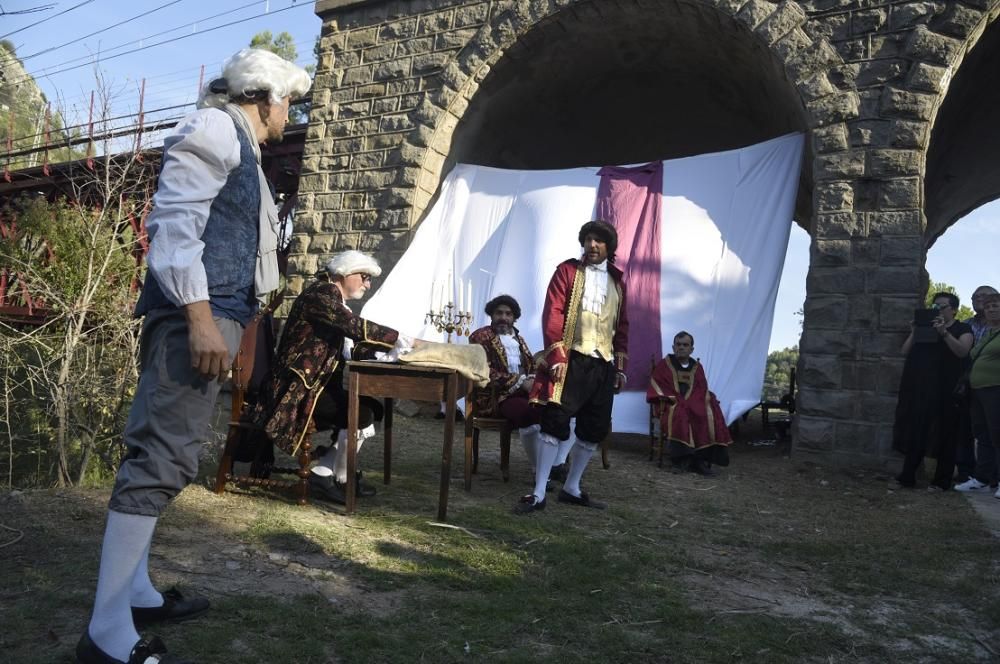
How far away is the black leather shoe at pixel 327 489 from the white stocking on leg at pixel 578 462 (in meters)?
1.27

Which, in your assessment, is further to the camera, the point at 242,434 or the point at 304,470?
the point at 242,434

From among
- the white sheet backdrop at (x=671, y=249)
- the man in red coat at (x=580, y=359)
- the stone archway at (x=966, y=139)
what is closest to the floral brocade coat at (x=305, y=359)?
the man in red coat at (x=580, y=359)

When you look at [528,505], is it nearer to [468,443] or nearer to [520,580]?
[468,443]

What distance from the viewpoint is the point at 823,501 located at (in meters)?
4.99

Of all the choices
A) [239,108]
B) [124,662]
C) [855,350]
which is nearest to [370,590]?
[124,662]

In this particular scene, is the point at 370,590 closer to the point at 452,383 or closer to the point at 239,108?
the point at 452,383

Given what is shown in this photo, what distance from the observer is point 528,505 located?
4008mm

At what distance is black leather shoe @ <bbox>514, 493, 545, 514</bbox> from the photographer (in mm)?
3979

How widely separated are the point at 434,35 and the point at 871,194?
4.71 m

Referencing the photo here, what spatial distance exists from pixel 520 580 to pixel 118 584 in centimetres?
145

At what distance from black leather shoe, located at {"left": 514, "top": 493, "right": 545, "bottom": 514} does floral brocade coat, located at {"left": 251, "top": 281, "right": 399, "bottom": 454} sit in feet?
3.71

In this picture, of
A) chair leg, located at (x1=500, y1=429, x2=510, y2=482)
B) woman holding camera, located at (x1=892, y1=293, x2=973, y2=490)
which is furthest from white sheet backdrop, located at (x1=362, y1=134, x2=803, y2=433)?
chair leg, located at (x1=500, y1=429, x2=510, y2=482)

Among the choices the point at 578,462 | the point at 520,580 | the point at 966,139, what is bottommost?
the point at 520,580

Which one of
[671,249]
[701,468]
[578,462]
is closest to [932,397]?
[701,468]
